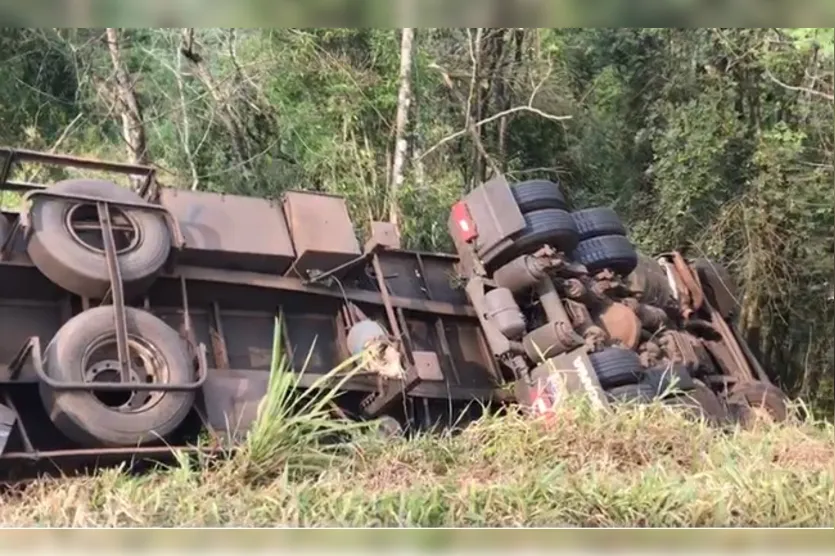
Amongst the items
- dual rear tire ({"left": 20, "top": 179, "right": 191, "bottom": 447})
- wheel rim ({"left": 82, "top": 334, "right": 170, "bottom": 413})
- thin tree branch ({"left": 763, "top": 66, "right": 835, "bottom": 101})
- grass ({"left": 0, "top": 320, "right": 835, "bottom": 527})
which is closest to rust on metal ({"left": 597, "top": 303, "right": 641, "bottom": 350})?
grass ({"left": 0, "top": 320, "right": 835, "bottom": 527})

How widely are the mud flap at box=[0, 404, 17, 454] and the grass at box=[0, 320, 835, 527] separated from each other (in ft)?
0.58

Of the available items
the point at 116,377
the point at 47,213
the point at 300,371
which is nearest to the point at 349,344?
the point at 300,371

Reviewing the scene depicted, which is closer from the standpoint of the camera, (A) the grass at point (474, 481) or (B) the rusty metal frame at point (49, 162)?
(A) the grass at point (474, 481)

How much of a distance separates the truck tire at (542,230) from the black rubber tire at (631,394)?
797 mm

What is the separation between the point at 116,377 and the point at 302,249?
104 cm

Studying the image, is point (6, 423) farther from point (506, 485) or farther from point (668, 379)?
point (668, 379)

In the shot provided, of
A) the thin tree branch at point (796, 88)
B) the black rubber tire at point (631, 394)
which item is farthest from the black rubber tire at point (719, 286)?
the black rubber tire at point (631, 394)

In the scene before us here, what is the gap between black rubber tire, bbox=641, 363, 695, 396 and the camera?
474cm

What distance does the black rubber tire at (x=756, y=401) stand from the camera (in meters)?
5.21

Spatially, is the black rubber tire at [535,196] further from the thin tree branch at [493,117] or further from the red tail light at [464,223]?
the thin tree branch at [493,117]

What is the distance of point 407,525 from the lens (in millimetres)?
3490

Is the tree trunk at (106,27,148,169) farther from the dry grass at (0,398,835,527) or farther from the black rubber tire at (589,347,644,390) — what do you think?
the black rubber tire at (589,347,644,390)

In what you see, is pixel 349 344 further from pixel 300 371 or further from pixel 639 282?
pixel 639 282

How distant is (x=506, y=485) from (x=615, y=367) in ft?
3.65
